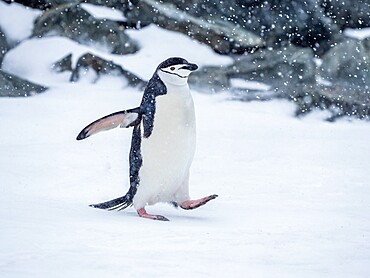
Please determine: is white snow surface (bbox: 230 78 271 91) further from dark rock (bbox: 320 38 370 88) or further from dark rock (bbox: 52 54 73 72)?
dark rock (bbox: 52 54 73 72)

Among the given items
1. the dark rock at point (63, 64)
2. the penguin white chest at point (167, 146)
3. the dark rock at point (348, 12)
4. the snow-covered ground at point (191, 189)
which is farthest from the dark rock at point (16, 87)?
the penguin white chest at point (167, 146)

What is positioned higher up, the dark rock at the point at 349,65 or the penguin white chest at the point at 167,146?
the penguin white chest at the point at 167,146

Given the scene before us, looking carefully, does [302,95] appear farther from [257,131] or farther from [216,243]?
[216,243]

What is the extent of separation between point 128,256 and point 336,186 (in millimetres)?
2365

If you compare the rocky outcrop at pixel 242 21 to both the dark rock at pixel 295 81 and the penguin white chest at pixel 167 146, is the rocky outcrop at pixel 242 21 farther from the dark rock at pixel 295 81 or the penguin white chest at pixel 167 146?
the penguin white chest at pixel 167 146

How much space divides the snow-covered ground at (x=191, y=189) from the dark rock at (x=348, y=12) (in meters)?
1.47

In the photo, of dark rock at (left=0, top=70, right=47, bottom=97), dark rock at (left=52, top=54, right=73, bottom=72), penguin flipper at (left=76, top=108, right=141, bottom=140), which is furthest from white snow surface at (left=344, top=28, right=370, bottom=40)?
penguin flipper at (left=76, top=108, right=141, bottom=140)

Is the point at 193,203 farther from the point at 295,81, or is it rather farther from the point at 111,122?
the point at 295,81

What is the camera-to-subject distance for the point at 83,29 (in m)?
8.74

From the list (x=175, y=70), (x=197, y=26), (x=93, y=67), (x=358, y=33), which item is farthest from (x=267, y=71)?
(x=175, y=70)

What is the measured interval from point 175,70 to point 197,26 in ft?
17.3

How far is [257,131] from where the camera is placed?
6887mm

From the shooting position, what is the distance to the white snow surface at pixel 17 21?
28.8 feet

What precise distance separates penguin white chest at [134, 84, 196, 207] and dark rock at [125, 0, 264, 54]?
205 inches
